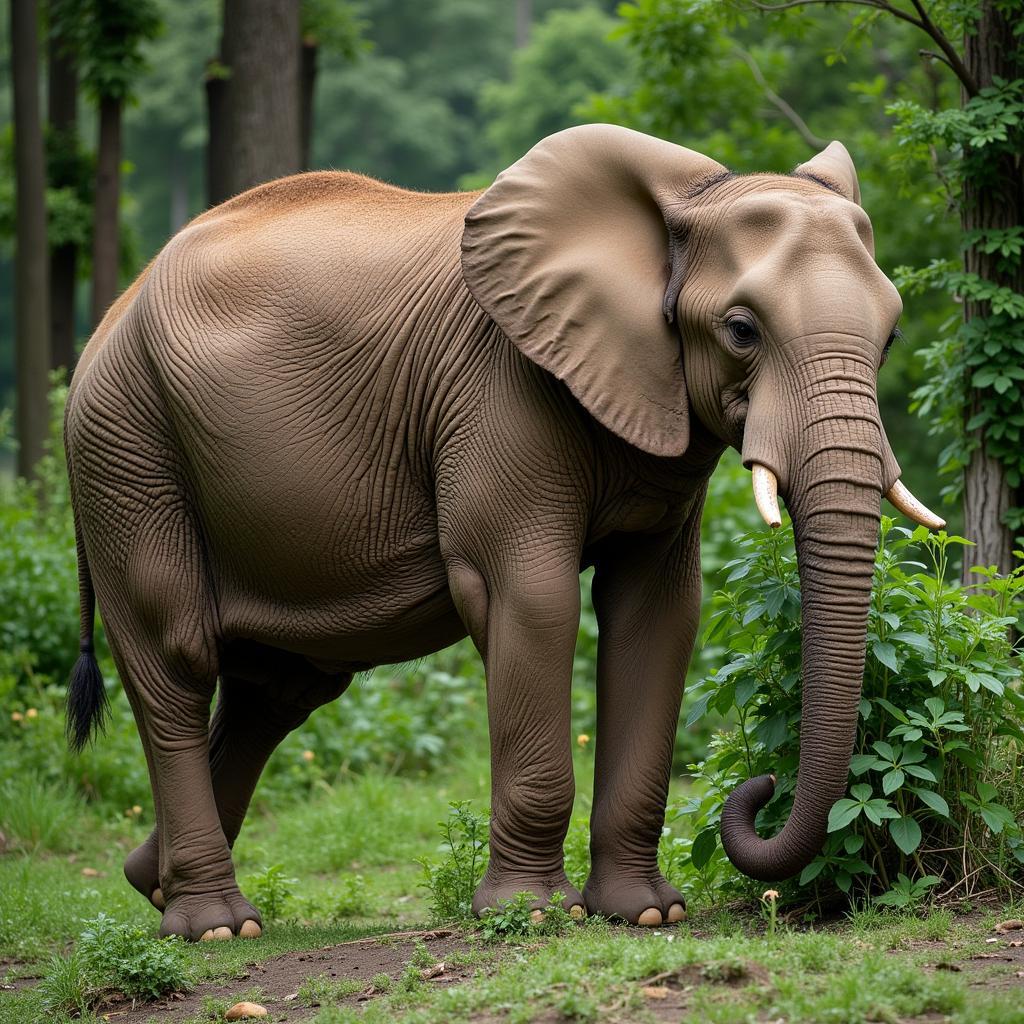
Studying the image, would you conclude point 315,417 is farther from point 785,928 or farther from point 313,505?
point 785,928

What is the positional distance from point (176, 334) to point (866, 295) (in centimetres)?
310

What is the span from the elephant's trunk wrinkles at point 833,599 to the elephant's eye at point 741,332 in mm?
496

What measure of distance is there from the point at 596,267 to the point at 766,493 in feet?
4.11

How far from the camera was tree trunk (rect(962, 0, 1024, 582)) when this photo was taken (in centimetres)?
Result: 779

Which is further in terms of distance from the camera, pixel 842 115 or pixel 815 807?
pixel 842 115

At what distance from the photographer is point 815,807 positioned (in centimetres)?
532

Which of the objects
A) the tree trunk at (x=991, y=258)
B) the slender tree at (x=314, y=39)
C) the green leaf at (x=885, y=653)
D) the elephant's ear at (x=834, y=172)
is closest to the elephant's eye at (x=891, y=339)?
the elephant's ear at (x=834, y=172)

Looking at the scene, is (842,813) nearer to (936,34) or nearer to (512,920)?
(512,920)

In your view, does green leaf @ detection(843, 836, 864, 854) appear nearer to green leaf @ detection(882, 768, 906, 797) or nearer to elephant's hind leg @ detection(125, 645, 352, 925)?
green leaf @ detection(882, 768, 906, 797)

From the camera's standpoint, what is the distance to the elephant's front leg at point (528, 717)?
235 inches

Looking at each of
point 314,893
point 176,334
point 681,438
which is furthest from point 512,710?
point 314,893

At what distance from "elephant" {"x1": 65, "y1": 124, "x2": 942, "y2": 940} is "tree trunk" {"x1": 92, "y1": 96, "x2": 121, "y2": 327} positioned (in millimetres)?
8932

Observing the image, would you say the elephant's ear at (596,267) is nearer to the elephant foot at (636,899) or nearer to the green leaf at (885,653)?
the green leaf at (885,653)

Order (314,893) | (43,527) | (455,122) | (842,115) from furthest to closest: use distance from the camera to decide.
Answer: (455,122)
(842,115)
(43,527)
(314,893)
